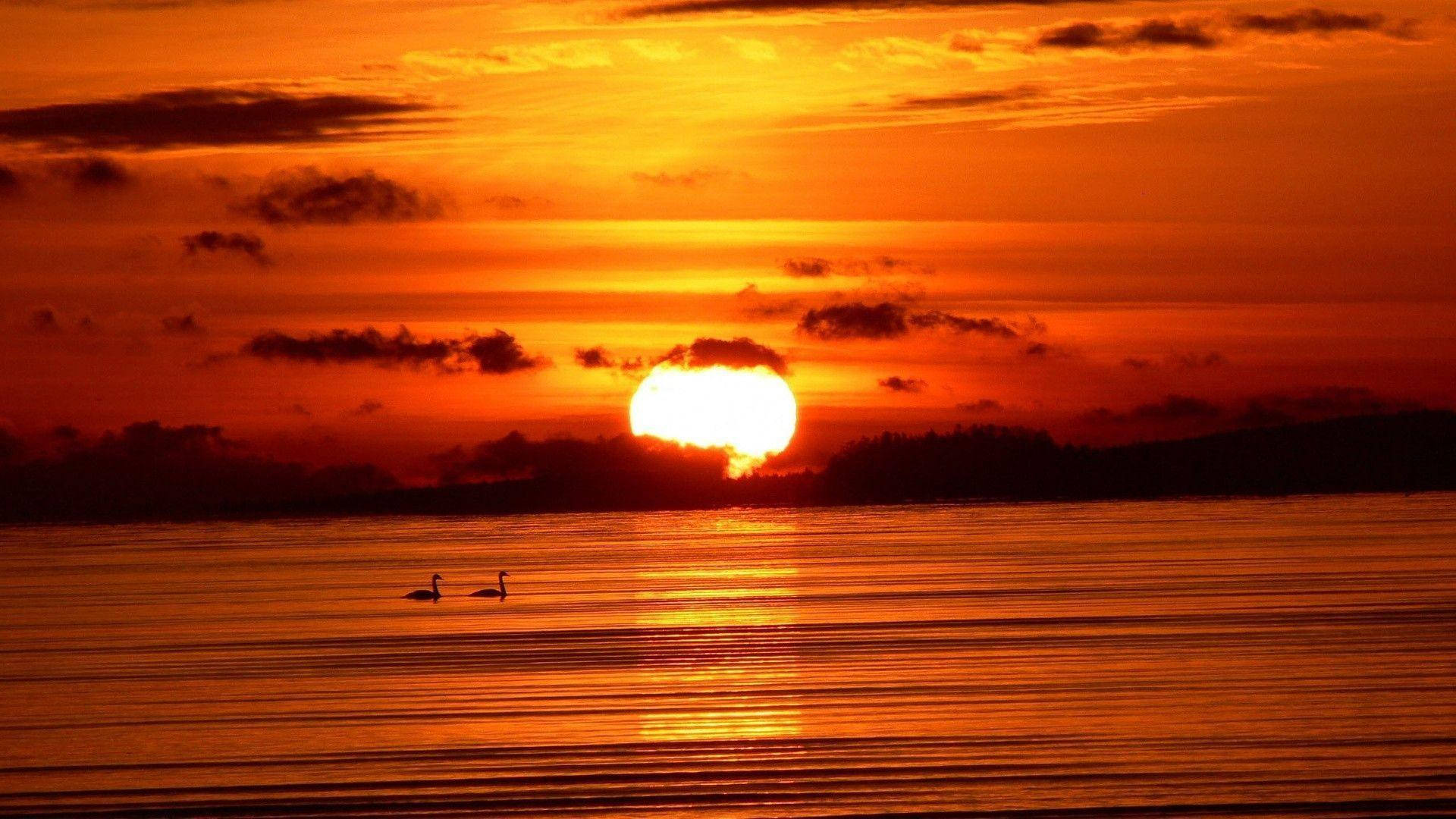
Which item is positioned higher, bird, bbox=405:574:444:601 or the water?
bird, bbox=405:574:444:601

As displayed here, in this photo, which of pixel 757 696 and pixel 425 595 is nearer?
pixel 757 696

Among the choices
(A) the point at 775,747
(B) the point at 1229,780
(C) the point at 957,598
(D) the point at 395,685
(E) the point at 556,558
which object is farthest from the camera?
(E) the point at 556,558

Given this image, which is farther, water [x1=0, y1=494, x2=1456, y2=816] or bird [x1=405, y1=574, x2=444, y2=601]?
bird [x1=405, y1=574, x2=444, y2=601]

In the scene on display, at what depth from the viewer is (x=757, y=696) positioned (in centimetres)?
3466

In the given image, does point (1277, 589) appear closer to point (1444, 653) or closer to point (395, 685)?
point (1444, 653)

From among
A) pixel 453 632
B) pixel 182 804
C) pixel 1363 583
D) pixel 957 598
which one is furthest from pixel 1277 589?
pixel 182 804

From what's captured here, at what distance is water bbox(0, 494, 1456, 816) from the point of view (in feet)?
84.0

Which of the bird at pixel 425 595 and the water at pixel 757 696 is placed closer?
the water at pixel 757 696

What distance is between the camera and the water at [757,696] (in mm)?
25609

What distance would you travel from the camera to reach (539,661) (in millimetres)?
41781

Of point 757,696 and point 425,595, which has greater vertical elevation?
point 425,595

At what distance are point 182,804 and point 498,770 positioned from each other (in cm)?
430

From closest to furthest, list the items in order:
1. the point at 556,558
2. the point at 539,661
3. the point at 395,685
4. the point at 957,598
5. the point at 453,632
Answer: the point at 395,685 < the point at 539,661 < the point at 453,632 < the point at 957,598 < the point at 556,558

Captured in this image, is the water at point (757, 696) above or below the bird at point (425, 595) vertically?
below
